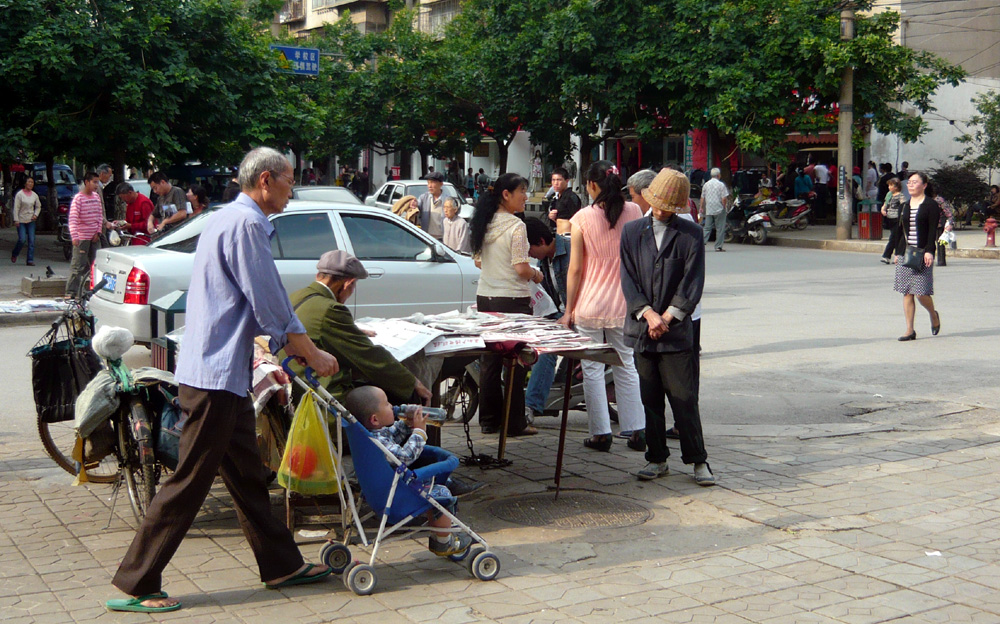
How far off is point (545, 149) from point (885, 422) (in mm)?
27844

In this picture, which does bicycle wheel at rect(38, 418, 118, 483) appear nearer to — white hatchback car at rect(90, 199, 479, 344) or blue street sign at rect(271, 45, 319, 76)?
white hatchback car at rect(90, 199, 479, 344)

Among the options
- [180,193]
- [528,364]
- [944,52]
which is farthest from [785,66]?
[528,364]

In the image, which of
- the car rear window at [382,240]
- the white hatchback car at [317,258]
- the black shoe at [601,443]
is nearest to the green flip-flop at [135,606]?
the black shoe at [601,443]

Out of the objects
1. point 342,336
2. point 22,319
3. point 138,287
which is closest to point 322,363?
point 342,336

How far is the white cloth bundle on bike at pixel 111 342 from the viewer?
4.79 meters

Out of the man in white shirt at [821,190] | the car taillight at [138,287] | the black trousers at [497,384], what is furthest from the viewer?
the man in white shirt at [821,190]

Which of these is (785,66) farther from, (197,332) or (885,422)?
(197,332)

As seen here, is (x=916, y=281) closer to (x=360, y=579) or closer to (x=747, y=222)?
(x=360, y=579)

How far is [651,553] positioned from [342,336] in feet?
5.97

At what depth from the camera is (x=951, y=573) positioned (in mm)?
4680

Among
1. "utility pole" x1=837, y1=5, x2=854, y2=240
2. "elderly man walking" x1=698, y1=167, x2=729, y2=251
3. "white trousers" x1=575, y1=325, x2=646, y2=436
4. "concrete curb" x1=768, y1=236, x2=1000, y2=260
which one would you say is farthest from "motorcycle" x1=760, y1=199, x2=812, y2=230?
"white trousers" x1=575, y1=325, x2=646, y2=436

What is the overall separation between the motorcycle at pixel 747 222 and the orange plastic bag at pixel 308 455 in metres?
22.9

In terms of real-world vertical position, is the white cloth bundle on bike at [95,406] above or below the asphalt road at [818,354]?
above

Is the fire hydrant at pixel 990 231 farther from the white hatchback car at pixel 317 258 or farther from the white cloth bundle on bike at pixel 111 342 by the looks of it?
the white cloth bundle on bike at pixel 111 342
